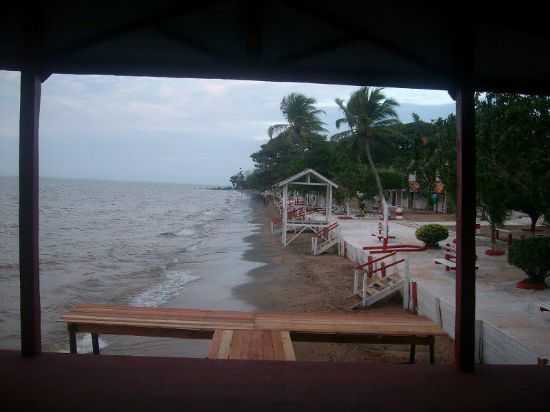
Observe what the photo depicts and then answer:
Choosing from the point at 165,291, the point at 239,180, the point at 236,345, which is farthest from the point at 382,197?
the point at 239,180

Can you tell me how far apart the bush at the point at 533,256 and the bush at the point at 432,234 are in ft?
21.5

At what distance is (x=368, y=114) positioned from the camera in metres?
33.7

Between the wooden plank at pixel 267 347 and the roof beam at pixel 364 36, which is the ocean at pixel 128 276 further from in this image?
the roof beam at pixel 364 36

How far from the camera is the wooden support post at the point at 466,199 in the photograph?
366cm

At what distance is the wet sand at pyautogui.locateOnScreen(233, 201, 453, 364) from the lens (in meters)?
8.56

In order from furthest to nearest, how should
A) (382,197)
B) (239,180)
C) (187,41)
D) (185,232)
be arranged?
1. (239,180)
2. (185,232)
3. (382,197)
4. (187,41)

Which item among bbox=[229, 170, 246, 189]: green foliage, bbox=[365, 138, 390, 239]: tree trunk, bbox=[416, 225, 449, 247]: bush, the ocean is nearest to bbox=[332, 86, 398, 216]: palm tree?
bbox=[365, 138, 390, 239]: tree trunk

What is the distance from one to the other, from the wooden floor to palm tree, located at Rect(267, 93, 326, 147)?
157 feet

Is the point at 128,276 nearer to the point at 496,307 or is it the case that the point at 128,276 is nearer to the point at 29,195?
the point at 496,307

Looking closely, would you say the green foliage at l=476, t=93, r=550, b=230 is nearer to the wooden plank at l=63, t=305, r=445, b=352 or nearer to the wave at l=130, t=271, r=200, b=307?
Result: the wooden plank at l=63, t=305, r=445, b=352

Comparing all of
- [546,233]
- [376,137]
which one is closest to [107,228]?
[376,137]

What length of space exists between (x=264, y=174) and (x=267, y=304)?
60676 millimetres

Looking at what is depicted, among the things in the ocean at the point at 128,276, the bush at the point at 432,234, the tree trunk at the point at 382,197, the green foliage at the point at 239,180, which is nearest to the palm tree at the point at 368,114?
the tree trunk at the point at 382,197

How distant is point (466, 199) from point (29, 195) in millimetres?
3546
